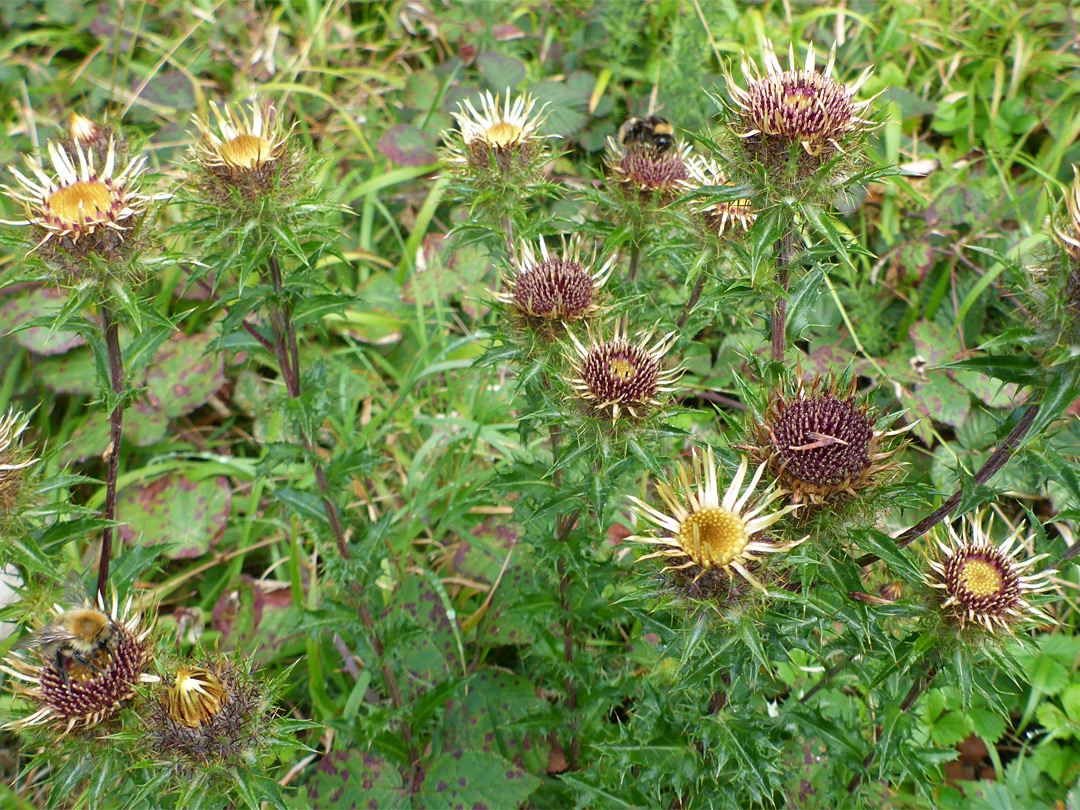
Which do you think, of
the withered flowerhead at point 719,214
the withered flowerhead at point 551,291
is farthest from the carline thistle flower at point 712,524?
the withered flowerhead at point 719,214

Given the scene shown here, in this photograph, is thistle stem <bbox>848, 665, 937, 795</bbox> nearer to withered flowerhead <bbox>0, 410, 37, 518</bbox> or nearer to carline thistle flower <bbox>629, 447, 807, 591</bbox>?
A: carline thistle flower <bbox>629, 447, 807, 591</bbox>

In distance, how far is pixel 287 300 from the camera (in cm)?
227

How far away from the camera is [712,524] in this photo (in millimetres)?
1555

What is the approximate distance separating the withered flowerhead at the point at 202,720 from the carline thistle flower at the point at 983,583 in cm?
163

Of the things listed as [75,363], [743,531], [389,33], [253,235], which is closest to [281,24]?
[389,33]

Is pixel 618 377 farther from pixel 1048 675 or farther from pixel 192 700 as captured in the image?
pixel 1048 675

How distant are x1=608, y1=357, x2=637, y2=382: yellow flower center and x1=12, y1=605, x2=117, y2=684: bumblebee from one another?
4.55 feet

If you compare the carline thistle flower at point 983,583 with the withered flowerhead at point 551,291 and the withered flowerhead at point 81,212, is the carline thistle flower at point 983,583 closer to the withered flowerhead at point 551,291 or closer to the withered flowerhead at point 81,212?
the withered flowerhead at point 551,291

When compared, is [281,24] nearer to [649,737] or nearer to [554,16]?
[554,16]

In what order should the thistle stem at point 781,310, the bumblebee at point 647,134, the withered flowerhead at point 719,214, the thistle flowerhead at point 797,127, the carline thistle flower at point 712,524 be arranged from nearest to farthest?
the carline thistle flower at point 712,524 → the thistle flowerhead at point 797,127 → the thistle stem at point 781,310 → the withered flowerhead at point 719,214 → the bumblebee at point 647,134

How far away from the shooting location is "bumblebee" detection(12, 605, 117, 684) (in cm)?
175

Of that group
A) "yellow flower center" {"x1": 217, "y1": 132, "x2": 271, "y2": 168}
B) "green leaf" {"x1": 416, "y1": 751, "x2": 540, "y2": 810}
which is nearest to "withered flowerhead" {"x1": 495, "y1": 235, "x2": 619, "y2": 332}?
"yellow flower center" {"x1": 217, "y1": 132, "x2": 271, "y2": 168}

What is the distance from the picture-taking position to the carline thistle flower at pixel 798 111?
5.48ft

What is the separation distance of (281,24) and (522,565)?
13.9 feet
